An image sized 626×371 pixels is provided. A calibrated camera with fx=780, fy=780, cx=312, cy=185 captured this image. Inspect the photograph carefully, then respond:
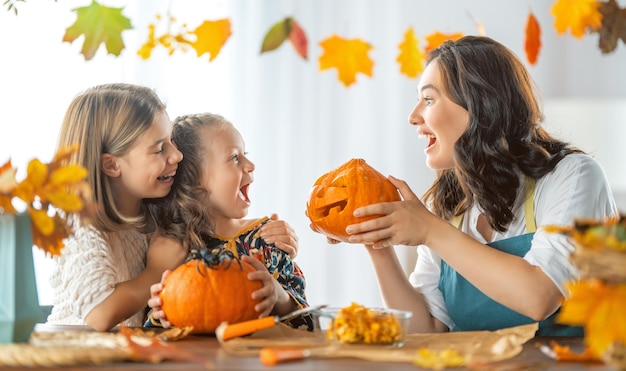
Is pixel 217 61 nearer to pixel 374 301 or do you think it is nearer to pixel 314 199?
pixel 374 301

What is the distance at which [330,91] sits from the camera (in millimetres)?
3670

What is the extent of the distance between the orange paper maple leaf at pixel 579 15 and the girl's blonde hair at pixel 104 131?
3.17 ft

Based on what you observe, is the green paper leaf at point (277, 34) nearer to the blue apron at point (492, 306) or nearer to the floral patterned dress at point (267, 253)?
the floral patterned dress at point (267, 253)

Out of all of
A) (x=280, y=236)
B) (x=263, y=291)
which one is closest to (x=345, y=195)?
(x=263, y=291)

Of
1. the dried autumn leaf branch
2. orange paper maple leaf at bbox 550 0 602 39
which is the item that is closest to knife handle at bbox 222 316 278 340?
the dried autumn leaf branch

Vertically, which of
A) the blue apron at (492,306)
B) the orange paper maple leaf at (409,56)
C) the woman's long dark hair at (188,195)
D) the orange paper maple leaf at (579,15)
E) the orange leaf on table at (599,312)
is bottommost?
the blue apron at (492,306)

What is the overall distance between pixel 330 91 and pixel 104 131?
6.45ft

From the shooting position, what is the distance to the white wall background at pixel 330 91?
133 inches

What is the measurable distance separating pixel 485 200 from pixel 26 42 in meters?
2.08

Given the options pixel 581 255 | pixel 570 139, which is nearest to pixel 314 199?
pixel 581 255

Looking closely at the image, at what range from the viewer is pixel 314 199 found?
1.50 meters

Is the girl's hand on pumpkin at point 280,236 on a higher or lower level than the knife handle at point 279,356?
higher

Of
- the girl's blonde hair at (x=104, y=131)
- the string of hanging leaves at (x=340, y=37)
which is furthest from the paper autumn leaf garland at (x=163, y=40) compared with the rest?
the girl's blonde hair at (x=104, y=131)

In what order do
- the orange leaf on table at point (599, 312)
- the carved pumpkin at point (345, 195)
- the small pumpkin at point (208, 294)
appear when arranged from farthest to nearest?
the carved pumpkin at point (345, 195) → the small pumpkin at point (208, 294) → the orange leaf on table at point (599, 312)
